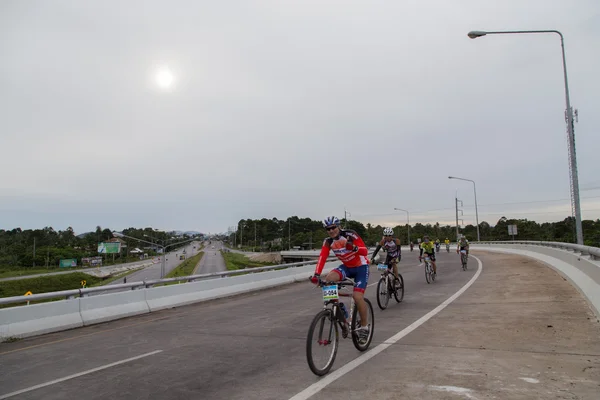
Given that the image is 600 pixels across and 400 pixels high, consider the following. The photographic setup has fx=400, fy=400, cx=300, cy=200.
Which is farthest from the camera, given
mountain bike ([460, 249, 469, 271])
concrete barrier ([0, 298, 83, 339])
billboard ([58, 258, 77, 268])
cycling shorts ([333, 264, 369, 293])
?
billboard ([58, 258, 77, 268])

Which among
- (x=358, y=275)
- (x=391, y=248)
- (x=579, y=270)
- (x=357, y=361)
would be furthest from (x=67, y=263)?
(x=357, y=361)

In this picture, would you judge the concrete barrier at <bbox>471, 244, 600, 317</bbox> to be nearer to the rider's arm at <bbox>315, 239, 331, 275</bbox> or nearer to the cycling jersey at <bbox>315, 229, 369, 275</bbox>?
the cycling jersey at <bbox>315, 229, 369, 275</bbox>

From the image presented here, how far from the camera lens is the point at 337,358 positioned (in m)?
5.92

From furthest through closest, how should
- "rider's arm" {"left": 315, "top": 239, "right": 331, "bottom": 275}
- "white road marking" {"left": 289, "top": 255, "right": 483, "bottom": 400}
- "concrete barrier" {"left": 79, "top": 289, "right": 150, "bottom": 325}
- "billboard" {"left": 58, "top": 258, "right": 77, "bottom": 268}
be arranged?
"billboard" {"left": 58, "top": 258, "right": 77, "bottom": 268} < "concrete barrier" {"left": 79, "top": 289, "right": 150, "bottom": 325} < "rider's arm" {"left": 315, "top": 239, "right": 331, "bottom": 275} < "white road marking" {"left": 289, "top": 255, "right": 483, "bottom": 400}

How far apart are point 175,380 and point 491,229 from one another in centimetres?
15254

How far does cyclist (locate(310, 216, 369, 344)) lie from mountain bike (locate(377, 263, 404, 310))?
12.5 feet

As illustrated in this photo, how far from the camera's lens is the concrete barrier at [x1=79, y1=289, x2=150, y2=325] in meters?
10.9

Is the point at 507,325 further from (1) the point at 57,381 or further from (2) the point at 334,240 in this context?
(1) the point at 57,381

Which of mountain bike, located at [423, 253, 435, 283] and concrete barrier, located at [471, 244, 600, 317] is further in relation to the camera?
mountain bike, located at [423, 253, 435, 283]

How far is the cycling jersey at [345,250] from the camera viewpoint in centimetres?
603

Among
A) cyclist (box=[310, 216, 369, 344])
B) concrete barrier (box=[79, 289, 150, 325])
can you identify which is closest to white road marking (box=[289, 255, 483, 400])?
cyclist (box=[310, 216, 369, 344])

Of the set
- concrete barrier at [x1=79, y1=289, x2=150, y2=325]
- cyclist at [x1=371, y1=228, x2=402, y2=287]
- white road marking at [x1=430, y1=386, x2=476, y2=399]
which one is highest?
cyclist at [x1=371, y1=228, x2=402, y2=287]

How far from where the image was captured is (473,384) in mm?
4582

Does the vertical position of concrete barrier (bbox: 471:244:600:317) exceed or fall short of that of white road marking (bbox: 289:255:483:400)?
it exceeds it
